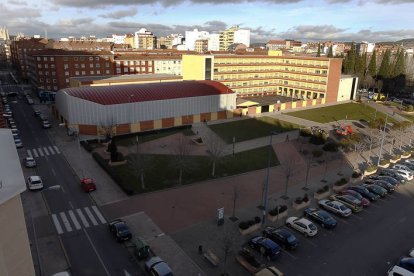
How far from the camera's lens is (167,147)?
5225cm

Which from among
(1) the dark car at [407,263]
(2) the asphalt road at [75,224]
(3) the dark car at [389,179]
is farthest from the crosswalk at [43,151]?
(1) the dark car at [407,263]

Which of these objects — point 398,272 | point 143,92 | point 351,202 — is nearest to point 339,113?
point 143,92

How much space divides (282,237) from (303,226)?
11.0ft

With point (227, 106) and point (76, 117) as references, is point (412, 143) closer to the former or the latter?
point (227, 106)

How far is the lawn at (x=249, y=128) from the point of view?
58.9m

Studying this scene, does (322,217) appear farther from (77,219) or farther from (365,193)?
(77,219)

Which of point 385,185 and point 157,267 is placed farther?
point 385,185

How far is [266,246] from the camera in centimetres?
2550

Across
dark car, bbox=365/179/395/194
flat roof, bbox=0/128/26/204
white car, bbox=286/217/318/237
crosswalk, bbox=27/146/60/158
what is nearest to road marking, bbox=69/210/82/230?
flat roof, bbox=0/128/26/204

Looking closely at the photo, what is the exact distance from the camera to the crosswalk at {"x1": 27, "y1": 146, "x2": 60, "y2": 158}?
48438 mm

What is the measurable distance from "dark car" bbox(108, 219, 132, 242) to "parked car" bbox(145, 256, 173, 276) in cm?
410

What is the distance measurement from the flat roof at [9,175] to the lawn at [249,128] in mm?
40163

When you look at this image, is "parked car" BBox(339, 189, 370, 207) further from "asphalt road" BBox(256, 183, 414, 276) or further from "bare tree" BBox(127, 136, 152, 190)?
"bare tree" BBox(127, 136, 152, 190)

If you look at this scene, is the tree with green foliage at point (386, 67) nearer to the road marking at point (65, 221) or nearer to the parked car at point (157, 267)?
the parked car at point (157, 267)
